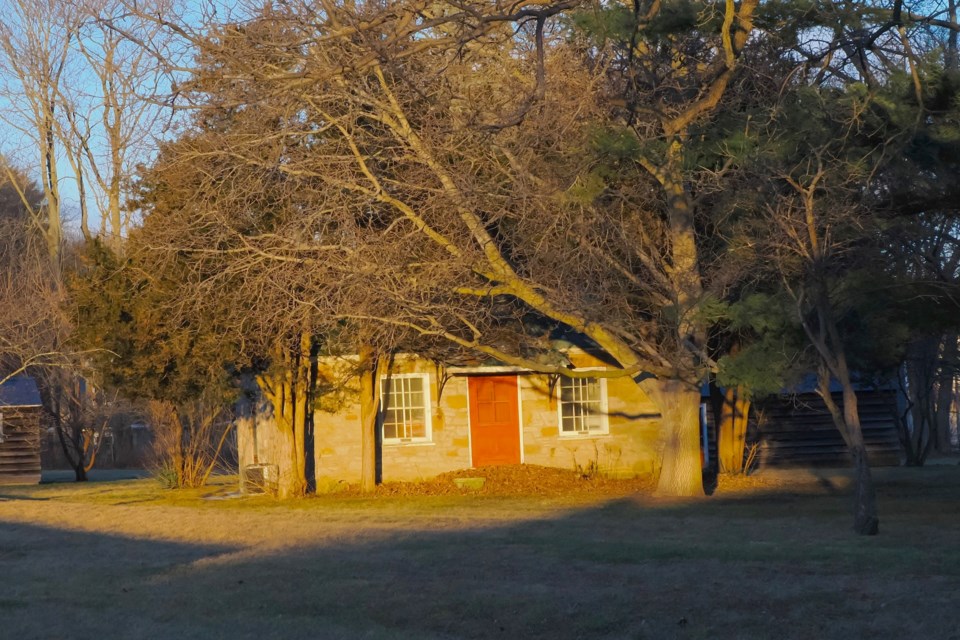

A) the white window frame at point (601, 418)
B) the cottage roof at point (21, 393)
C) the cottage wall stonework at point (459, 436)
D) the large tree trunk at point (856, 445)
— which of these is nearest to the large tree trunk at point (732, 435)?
the cottage wall stonework at point (459, 436)

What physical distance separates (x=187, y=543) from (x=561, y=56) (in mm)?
9589

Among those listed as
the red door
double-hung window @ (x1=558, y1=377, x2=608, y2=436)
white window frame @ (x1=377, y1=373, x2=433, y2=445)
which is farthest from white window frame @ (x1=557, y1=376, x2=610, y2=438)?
white window frame @ (x1=377, y1=373, x2=433, y2=445)

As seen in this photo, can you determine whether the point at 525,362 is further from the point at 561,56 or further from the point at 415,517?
the point at 561,56

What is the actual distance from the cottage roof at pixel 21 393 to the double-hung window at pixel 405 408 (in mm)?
14823

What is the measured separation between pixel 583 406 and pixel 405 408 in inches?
157

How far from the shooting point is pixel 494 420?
24125 millimetres

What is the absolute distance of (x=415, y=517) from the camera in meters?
17.7

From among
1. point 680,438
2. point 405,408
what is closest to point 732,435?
point 680,438

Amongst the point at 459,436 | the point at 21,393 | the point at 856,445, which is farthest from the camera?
the point at 21,393

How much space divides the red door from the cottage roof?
16339 mm

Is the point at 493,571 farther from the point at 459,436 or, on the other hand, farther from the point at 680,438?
the point at 459,436

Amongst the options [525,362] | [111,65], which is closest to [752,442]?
[525,362]

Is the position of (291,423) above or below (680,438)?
above

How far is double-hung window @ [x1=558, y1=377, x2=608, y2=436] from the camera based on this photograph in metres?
24.4
